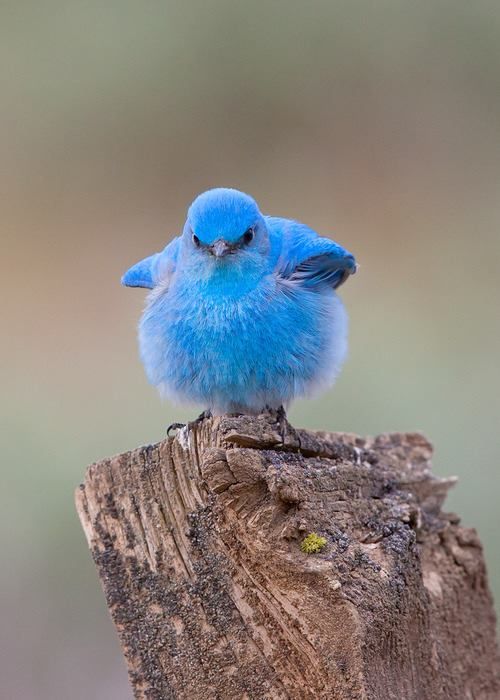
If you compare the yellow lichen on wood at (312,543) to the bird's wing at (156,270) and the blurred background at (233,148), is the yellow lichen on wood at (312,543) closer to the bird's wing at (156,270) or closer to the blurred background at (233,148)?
the bird's wing at (156,270)

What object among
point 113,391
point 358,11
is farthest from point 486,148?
point 113,391

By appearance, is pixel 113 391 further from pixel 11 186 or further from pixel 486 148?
pixel 486 148

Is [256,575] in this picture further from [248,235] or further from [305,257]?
[305,257]

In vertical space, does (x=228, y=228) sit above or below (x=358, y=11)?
below

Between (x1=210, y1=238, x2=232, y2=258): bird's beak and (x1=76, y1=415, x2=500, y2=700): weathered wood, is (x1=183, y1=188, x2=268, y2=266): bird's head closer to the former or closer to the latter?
(x1=210, y1=238, x2=232, y2=258): bird's beak

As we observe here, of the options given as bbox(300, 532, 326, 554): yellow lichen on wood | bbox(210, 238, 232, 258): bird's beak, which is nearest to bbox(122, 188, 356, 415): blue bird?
bbox(210, 238, 232, 258): bird's beak

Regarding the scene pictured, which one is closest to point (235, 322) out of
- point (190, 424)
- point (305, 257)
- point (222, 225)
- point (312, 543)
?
point (222, 225)

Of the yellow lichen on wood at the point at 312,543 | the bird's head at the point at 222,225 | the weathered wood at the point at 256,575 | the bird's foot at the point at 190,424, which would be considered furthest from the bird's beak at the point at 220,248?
the yellow lichen on wood at the point at 312,543
